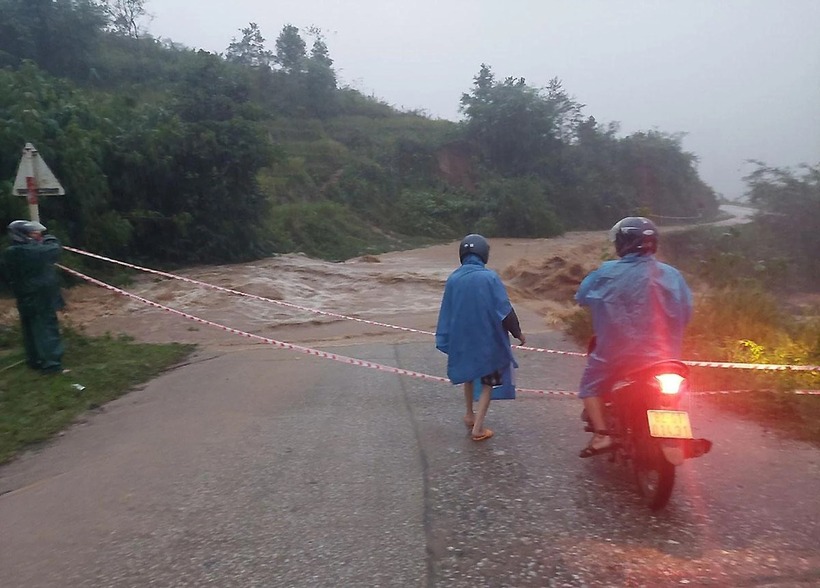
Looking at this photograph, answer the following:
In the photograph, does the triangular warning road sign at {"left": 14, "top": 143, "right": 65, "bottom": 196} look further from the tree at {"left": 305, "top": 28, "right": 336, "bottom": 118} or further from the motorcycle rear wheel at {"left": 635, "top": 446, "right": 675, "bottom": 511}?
the tree at {"left": 305, "top": 28, "right": 336, "bottom": 118}

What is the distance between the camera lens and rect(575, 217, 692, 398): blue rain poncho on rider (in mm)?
4891

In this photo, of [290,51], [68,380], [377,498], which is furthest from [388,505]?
[290,51]

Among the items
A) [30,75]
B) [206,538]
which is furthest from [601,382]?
[30,75]

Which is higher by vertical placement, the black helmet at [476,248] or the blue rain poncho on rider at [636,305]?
the black helmet at [476,248]

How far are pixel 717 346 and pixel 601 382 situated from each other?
383 centimetres

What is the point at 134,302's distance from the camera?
1568cm

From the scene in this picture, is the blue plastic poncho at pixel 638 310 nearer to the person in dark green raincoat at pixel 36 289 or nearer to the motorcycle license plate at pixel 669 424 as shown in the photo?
the motorcycle license plate at pixel 669 424

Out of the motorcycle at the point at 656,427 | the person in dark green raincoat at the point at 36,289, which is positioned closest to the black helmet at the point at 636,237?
the motorcycle at the point at 656,427

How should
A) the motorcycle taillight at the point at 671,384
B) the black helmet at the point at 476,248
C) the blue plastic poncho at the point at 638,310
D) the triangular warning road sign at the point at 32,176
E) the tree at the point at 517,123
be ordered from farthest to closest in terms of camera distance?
1. the tree at the point at 517,123
2. the triangular warning road sign at the point at 32,176
3. the black helmet at the point at 476,248
4. the blue plastic poncho at the point at 638,310
5. the motorcycle taillight at the point at 671,384

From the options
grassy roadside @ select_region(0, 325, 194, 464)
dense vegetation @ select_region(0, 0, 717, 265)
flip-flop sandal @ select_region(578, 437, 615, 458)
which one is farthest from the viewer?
dense vegetation @ select_region(0, 0, 717, 265)

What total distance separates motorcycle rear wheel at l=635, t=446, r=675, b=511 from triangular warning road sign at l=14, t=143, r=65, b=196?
24.9 ft

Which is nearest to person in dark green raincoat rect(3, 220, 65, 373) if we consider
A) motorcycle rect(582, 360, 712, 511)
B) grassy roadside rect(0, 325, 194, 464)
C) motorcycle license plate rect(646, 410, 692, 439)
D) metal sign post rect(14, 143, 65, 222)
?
grassy roadside rect(0, 325, 194, 464)

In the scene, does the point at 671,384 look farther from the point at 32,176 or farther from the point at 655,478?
the point at 32,176

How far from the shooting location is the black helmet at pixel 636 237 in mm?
5000
